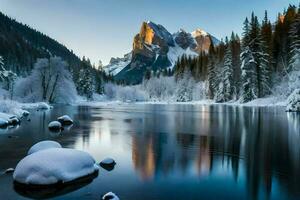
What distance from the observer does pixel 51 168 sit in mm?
9711

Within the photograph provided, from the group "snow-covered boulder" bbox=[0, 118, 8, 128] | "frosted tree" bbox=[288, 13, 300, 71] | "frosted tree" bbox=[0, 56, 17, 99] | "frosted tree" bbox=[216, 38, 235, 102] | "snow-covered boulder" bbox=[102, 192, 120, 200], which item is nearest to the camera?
"snow-covered boulder" bbox=[102, 192, 120, 200]

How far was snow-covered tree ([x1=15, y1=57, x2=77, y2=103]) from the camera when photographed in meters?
68.7

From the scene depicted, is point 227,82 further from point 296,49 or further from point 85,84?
point 85,84

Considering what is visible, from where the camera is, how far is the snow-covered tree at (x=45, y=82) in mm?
68688

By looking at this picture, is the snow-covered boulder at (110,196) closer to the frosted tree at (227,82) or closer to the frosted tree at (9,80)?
the frosted tree at (9,80)

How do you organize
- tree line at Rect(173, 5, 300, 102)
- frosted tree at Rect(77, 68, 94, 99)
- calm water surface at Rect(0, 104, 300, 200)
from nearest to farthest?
1. calm water surface at Rect(0, 104, 300, 200)
2. tree line at Rect(173, 5, 300, 102)
3. frosted tree at Rect(77, 68, 94, 99)

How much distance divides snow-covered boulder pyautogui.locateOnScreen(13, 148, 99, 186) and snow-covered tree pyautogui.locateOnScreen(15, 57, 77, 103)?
61287mm

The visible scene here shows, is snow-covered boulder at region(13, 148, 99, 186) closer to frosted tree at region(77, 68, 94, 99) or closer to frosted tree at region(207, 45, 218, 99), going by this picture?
frosted tree at region(207, 45, 218, 99)

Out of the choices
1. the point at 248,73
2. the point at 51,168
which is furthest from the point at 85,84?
the point at 51,168

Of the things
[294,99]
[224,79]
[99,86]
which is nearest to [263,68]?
[224,79]

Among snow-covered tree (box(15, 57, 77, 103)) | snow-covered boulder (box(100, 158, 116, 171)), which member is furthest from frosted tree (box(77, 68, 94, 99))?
snow-covered boulder (box(100, 158, 116, 171))

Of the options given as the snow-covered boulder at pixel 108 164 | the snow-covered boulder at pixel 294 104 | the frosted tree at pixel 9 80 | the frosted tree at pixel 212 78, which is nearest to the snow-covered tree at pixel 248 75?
the snow-covered boulder at pixel 294 104

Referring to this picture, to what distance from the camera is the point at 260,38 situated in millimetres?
64938

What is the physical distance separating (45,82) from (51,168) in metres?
63.4
